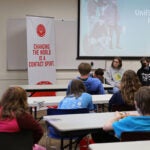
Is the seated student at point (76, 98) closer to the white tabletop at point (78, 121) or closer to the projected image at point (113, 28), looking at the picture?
the white tabletop at point (78, 121)

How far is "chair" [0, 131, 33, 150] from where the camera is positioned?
2443 millimetres

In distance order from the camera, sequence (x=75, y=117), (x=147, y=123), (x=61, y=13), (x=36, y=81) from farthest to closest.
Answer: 1. (x=61, y=13)
2. (x=36, y=81)
3. (x=75, y=117)
4. (x=147, y=123)

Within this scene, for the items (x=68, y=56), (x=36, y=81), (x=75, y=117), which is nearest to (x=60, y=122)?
(x=75, y=117)

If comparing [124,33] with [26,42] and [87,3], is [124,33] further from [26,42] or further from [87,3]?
[26,42]

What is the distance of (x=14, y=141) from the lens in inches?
96.7

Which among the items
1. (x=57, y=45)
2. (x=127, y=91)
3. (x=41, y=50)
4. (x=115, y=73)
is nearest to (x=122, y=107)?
(x=127, y=91)

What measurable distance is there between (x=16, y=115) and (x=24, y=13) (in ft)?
17.7

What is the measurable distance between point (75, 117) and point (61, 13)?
5.09 m

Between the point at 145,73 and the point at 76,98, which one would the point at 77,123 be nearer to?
the point at 76,98

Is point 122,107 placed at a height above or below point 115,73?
below

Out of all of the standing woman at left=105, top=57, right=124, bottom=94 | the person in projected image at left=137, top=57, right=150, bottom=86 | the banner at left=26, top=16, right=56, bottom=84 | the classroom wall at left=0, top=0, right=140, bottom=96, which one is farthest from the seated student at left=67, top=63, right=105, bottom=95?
the classroom wall at left=0, top=0, right=140, bottom=96

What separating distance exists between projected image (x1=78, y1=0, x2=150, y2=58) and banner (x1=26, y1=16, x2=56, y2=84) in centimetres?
86

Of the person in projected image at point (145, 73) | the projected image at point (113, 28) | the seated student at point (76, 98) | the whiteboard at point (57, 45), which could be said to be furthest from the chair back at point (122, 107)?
the projected image at point (113, 28)

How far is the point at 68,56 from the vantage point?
7.89 meters
